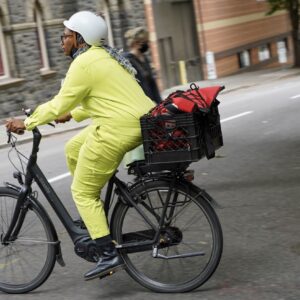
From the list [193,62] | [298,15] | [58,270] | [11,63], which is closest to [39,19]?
[11,63]

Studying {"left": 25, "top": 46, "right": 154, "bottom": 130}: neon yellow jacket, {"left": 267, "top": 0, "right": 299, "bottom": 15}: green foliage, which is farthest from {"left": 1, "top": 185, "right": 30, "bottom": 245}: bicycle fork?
{"left": 267, "top": 0, "right": 299, "bottom": 15}: green foliage

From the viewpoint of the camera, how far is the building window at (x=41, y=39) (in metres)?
20.0

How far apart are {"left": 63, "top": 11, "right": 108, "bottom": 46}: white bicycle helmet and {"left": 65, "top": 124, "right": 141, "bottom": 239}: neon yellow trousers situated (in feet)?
1.75

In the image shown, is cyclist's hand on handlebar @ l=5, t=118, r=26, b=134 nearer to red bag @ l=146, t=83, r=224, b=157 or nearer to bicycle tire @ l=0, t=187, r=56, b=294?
bicycle tire @ l=0, t=187, r=56, b=294

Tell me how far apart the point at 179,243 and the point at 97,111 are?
3.24ft

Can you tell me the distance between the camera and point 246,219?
599cm

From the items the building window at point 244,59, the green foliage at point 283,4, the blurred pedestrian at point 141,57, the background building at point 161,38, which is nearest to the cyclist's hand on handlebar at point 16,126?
the blurred pedestrian at point 141,57

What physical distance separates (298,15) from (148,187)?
969 inches

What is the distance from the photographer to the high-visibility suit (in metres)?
4.07

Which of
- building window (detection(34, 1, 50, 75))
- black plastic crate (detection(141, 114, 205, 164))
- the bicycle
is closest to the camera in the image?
black plastic crate (detection(141, 114, 205, 164))

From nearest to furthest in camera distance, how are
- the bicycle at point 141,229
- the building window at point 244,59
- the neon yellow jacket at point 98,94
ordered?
the neon yellow jacket at point 98,94 < the bicycle at point 141,229 < the building window at point 244,59

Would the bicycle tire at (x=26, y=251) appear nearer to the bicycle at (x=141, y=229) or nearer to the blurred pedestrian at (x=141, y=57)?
the bicycle at (x=141, y=229)

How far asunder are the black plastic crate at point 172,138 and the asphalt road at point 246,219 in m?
0.90

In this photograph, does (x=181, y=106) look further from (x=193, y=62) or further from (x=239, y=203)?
(x=193, y=62)
